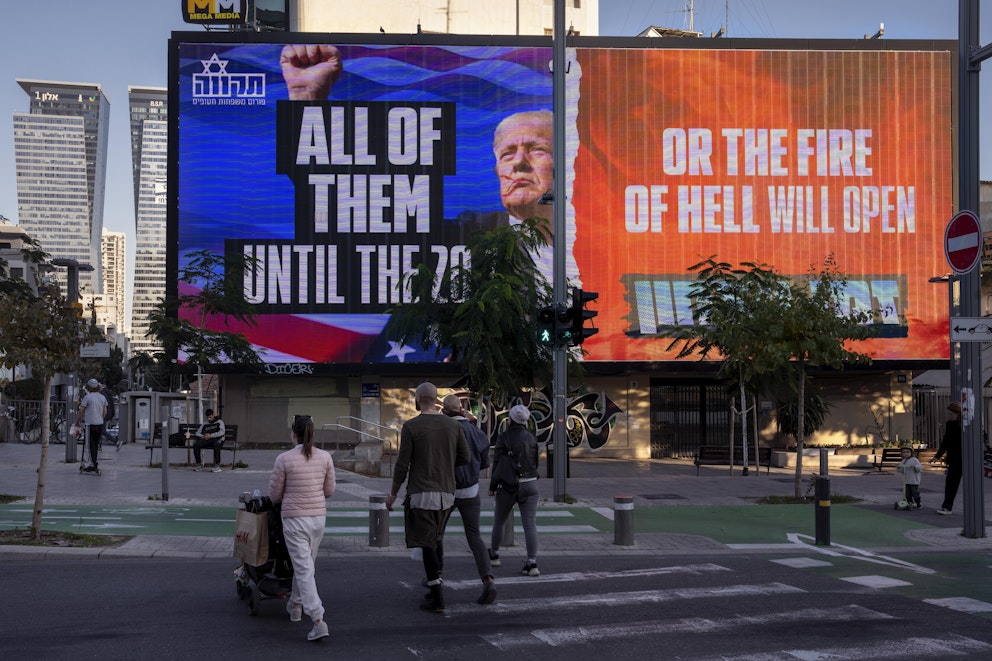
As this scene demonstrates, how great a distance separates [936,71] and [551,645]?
3208 centimetres

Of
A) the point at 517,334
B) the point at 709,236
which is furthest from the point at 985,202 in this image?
the point at 517,334

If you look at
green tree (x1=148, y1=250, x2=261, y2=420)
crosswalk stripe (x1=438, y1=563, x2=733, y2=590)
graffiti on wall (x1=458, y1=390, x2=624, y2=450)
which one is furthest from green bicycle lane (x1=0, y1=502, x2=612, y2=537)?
graffiti on wall (x1=458, y1=390, x2=624, y2=450)

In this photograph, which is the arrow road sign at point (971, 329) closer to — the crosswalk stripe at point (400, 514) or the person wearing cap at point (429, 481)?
the crosswalk stripe at point (400, 514)

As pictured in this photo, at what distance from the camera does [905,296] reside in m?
34.0

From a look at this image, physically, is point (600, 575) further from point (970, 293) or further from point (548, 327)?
point (970, 293)

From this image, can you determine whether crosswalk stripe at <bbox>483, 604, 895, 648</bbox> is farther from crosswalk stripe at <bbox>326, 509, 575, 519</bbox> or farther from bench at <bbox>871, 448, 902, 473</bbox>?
bench at <bbox>871, 448, 902, 473</bbox>

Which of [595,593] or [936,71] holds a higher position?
[936,71]

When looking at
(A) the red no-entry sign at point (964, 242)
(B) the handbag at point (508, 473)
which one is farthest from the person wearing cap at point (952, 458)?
(B) the handbag at point (508, 473)

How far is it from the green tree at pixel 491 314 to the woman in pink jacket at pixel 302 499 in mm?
9682

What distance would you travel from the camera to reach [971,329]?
1374 cm

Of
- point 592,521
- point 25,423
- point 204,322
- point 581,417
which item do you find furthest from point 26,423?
point 592,521

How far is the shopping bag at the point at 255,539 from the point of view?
8.41 m

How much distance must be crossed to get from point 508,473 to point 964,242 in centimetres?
743

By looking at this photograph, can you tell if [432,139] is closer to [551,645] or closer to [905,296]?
[905,296]
